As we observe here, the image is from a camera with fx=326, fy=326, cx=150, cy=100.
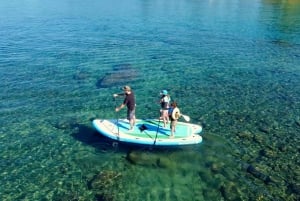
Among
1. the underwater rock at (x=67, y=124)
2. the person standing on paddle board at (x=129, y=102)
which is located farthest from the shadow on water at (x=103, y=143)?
the person standing on paddle board at (x=129, y=102)

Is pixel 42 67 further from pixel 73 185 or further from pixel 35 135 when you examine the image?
pixel 73 185

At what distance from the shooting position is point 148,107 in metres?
26.2

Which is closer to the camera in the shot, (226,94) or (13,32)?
(226,94)

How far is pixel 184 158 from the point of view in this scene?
785 inches

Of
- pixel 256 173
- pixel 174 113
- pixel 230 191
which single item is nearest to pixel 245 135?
pixel 256 173

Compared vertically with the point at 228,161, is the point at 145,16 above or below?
above

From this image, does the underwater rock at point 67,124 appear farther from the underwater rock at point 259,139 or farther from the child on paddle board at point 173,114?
the underwater rock at point 259,139

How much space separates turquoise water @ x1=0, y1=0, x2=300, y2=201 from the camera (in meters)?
17.7

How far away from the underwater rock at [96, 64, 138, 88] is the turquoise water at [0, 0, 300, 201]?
105 millimetres

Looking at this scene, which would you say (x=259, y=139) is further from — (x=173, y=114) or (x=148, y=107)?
(x=148, y=107)

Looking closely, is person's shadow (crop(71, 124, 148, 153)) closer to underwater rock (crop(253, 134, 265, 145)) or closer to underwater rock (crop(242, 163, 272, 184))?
underwater rock (crop(242, 163, 272, 184))

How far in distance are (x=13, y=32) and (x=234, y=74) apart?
3575 centimetres

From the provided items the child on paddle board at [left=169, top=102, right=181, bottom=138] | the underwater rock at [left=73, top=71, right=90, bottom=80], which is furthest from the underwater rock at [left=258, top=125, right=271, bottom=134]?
the underwater rock at [left=73, top=71, right=90, bottom=80]

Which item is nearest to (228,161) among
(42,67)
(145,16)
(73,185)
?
(73,185)
